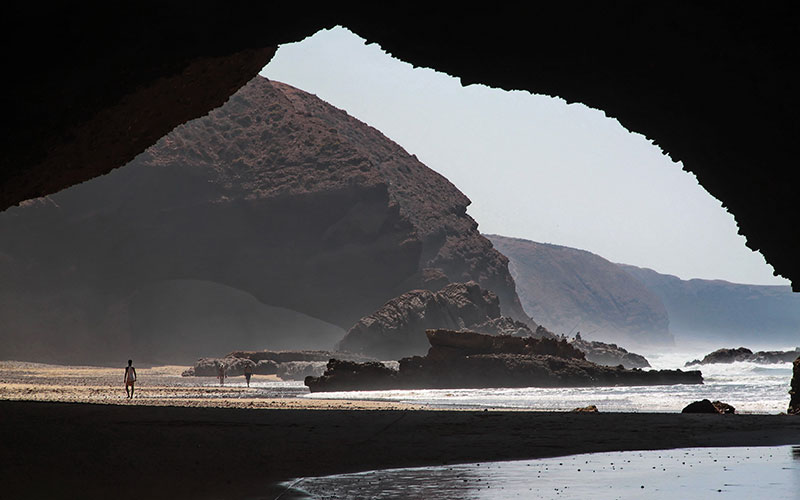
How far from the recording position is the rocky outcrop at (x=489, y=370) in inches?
1743

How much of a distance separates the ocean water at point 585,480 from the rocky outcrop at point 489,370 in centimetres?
3399

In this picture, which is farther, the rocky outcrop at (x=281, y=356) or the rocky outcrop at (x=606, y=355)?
the rocky outcrop at (x=606, y=355)

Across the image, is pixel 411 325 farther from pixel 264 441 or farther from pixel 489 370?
pixel 264 441

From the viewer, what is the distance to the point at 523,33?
378 inches

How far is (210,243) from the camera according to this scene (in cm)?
10156

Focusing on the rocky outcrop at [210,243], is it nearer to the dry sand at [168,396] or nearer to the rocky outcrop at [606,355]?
the rocky outcrop at [606,355]

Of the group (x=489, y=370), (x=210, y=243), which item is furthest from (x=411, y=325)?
(x=489, y=370)

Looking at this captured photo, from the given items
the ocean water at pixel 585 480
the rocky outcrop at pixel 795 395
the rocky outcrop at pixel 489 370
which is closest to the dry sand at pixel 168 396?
the rocky outcrop at pixel 489 370

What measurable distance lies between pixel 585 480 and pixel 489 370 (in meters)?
39.1

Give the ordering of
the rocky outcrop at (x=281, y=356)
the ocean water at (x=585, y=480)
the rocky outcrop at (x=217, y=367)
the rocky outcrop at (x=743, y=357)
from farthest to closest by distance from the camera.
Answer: the rocky outcrop at (x=743, y=357), the rocky outcrop at (x=281, y=356), the rocky outcrop at (x=217, y=367), the ocean water at (x=585, y=480)

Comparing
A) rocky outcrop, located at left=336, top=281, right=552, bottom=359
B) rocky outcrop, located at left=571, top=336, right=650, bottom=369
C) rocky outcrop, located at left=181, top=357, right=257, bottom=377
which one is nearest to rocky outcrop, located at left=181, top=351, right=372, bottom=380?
rocky outcrop, located at left=181, top=357, right=257, bottom=377

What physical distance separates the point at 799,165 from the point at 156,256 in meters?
97.3

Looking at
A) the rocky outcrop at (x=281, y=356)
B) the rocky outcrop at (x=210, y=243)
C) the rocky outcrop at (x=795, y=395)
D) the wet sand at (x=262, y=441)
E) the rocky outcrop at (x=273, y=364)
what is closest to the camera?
the wet sand at (x=262, y=441)

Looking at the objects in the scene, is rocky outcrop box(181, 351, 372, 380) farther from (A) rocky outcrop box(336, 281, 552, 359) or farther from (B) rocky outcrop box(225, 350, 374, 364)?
(A) rocky outcrop box(336, 281, 552, 359)
